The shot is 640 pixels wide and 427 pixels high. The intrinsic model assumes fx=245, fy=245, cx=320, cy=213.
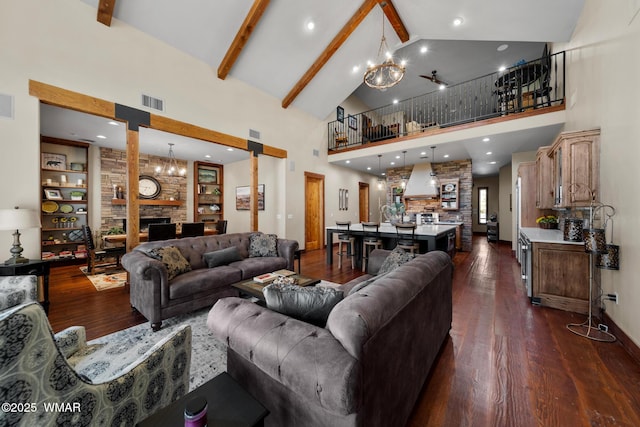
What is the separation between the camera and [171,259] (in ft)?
10.1

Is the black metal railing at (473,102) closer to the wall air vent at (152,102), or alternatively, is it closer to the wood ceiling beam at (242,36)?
the wood ceiling beam at (242,36)

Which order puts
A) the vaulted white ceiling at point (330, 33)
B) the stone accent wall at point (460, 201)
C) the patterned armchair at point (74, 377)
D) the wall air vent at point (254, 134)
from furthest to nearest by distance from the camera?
the stone accent wall at point (460, 201) → the wall air vent at point (254, 134) → the vaulted white ceiling at point (330, 33) → the patterned armchair at point (74, 377)

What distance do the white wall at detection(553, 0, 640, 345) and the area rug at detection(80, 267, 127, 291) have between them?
645 cm

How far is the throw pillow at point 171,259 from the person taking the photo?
118 inches

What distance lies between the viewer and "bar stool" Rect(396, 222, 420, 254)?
448cm

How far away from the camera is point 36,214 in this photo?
284 cm

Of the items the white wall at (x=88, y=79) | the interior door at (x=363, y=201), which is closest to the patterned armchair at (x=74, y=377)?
the white wall at (x=88, y=79)

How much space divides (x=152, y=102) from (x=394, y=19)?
16.3 ft

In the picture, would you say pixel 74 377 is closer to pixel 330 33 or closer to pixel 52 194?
pixel 330 33

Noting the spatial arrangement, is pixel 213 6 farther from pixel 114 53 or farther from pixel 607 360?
pixel 607 360

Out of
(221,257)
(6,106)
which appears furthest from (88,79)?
(221,257)

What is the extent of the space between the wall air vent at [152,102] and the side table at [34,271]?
268cm

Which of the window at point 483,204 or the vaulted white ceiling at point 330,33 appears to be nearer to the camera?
the vaulted white ceiling at point 330,33

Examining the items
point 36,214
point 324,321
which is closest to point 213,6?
point 36,214
